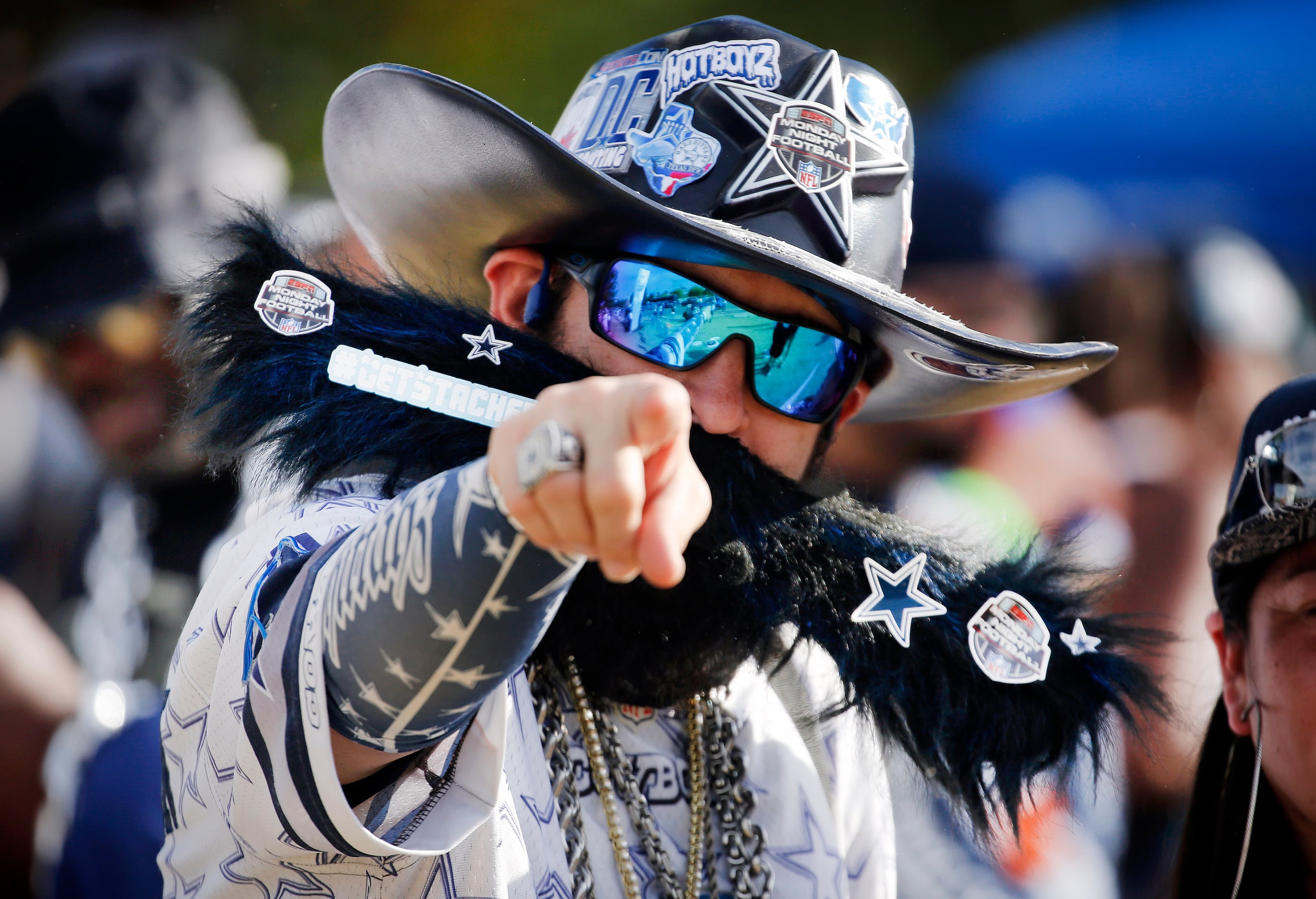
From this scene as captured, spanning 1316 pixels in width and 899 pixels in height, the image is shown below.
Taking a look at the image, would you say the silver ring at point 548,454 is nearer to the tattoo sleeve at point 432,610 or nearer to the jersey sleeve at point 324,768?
the tattoo sleeve at point 432,610

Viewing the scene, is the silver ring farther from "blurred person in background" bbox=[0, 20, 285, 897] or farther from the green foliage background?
the green foliage background

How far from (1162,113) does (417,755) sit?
13.4 feet

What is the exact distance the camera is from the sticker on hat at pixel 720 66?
152 centimetres

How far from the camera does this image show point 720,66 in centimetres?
153

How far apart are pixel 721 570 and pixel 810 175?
63cm

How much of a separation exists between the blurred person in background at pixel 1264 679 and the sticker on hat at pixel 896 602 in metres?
0.51

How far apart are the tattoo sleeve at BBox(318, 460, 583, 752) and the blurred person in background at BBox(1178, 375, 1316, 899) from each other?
1.10m

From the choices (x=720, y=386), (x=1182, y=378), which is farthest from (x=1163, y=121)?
(x=720, y=386)

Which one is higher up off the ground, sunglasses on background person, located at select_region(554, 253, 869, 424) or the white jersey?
sunglasses on background person, located at select_region(554, 253, 869, 424)

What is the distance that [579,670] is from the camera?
1.32 m

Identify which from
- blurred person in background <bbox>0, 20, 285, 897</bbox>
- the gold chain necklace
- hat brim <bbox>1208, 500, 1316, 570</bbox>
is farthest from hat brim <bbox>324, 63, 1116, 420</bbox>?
the gold chain necklace

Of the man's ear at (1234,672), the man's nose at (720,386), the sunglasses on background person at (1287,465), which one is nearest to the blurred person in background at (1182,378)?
the man's ear at (1234,672)

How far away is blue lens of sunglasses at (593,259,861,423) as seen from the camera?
54.1 inches

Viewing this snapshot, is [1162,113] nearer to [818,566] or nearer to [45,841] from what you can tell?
[818,566]
